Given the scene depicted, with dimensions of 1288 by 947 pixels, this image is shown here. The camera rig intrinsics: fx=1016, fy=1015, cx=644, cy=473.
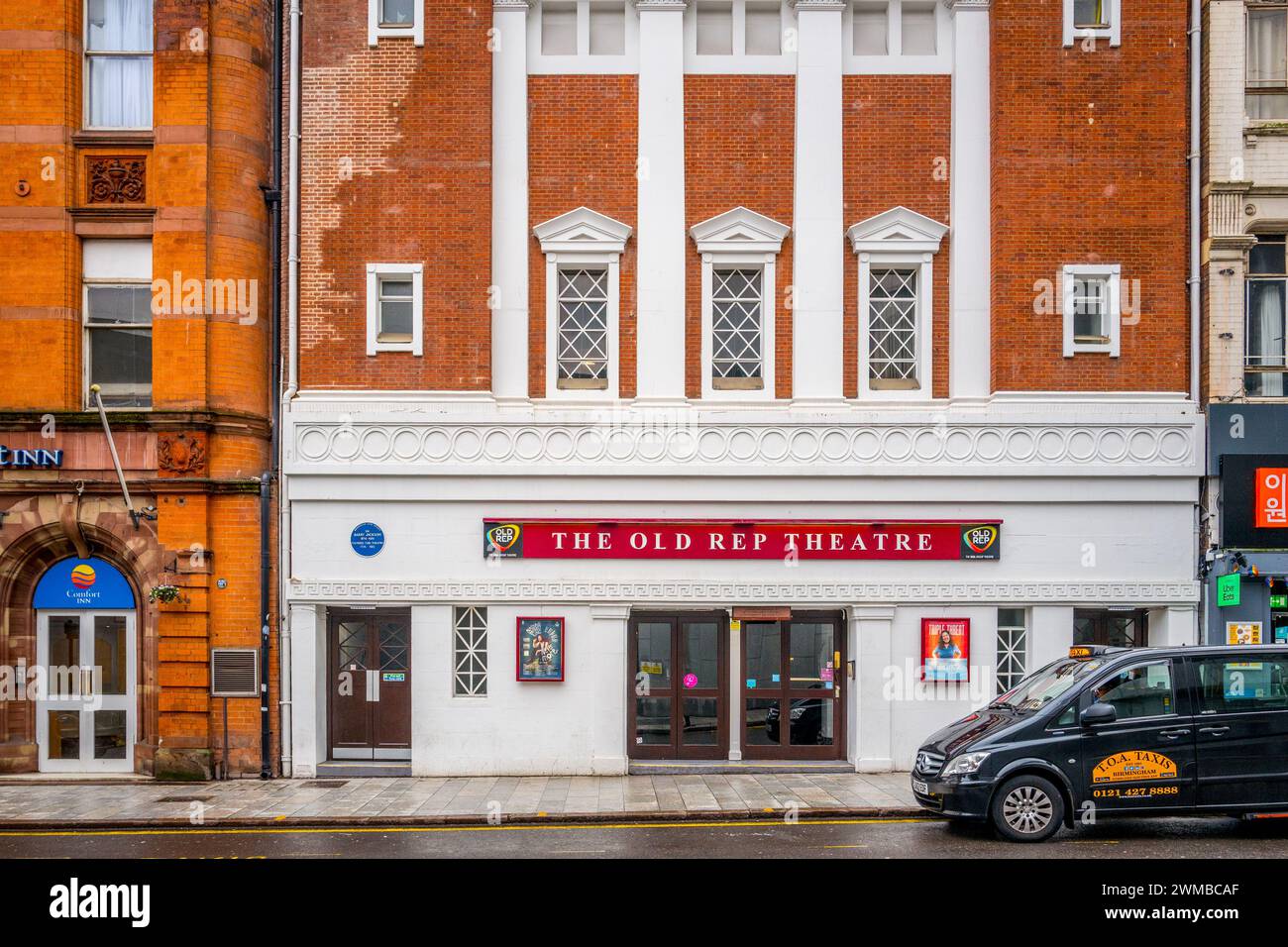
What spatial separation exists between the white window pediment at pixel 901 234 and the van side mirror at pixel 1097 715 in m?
8.04

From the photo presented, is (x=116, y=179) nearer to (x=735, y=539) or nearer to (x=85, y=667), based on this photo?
(x=85, y=667)

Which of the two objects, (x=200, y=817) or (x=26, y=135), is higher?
(x=26, y=135)

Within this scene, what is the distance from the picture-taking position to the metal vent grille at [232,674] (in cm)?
1552

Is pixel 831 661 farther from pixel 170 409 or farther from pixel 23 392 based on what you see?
pixel 23 392

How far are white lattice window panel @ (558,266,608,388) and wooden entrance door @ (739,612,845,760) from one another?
480cm

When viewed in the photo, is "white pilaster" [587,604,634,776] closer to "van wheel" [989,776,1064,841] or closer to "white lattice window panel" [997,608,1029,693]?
"white lattice window panel" [997,608,1029,693]

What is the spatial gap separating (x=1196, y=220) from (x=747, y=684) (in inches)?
404

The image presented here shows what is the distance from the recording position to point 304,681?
15.7 m

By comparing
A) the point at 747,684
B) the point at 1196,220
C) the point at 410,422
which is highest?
the point at 1196,220

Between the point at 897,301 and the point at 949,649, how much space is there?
→ 563 cm

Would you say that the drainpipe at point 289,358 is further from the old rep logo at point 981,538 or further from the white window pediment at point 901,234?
the old rep logo at point 981,538

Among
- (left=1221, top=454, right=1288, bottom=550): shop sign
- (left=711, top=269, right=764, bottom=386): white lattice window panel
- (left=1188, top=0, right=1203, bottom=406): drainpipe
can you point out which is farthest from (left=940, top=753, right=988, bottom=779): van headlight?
(left=1188, top=0, right=1203, bottom=406): drainpipe

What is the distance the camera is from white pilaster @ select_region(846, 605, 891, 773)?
15.7 meters

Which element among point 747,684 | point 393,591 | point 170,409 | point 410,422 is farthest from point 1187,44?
point 170,409
